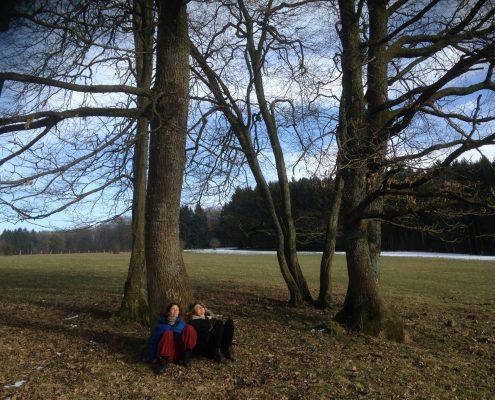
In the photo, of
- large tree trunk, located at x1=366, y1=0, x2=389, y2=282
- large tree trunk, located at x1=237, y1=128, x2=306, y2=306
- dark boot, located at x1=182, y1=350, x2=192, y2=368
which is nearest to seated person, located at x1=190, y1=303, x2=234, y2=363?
dark boot, located at x1=182, y1=350, x2=192, y2=368

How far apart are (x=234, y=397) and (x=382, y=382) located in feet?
6.57

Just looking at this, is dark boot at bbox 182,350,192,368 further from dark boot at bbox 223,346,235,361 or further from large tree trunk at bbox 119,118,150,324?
large tree trunk at bbox 119,118,150,324

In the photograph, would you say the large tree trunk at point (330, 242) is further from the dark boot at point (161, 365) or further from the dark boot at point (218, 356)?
the dark boot at point (161, 365)

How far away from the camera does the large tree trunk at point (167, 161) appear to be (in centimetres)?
729

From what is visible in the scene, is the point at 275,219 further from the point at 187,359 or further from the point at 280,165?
the point at 187,359

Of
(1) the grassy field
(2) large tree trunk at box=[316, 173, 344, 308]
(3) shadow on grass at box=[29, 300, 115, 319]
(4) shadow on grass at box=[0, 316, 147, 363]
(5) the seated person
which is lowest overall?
(1) the grassy field

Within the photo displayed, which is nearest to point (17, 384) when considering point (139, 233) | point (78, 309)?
point (139, 233)

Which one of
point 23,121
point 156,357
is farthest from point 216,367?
point 23,121

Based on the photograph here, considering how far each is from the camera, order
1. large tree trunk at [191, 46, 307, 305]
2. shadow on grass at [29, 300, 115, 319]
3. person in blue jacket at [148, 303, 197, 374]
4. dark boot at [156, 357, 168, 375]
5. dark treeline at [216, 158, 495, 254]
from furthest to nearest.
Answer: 1. large tree trunk at [191, 46, 307, 305]
2. shadow on grass at [29, 300, 115, 319]
3. dark treeline at [216, 158, 495, 254]
4. person in blue jacket at [148, 303, 197, 374]
5. dark boot at [156, 357, 168, 375]

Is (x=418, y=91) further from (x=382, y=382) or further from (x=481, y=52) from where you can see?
(x=382, y=382)

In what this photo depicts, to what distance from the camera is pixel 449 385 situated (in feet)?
20.4

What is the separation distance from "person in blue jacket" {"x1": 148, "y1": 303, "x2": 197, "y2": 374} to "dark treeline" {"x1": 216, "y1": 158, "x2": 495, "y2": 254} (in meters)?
3.37

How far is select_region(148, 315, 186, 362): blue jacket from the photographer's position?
6.62 m

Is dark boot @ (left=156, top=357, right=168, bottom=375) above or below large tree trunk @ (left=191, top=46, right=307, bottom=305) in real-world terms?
below
